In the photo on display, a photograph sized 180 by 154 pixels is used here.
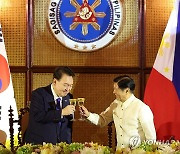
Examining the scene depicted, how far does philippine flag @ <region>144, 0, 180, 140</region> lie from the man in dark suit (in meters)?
1.57

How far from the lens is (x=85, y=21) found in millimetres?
5273

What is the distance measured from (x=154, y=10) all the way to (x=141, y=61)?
64 cm

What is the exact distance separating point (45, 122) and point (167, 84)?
1901 mm

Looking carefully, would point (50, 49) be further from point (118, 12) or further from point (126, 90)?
point (126, 90)

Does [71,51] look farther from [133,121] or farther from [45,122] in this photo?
[45,122]

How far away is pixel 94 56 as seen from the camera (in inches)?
207

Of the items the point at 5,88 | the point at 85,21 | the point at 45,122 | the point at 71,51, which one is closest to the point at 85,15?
the point at 85,21

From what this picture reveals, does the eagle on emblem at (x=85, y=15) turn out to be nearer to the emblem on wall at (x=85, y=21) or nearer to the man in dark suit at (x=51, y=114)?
the emblem on wall at (x=85, y=21)

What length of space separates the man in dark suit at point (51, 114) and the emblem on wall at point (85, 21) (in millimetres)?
1931

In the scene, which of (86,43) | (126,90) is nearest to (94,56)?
(86,43)

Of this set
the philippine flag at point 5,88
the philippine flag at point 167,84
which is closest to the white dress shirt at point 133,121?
the philippine flag at point 167,84

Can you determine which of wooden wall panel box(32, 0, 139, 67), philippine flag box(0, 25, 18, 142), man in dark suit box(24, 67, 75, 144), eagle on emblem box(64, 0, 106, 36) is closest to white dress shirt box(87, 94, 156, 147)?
man in dark suit box(24, 67, 75, 144)

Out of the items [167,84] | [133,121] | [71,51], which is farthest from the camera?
[71,51]

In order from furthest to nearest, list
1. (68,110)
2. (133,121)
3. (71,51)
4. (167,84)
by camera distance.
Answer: (71,51) < (167,84) < (133,121) < (68,110)
